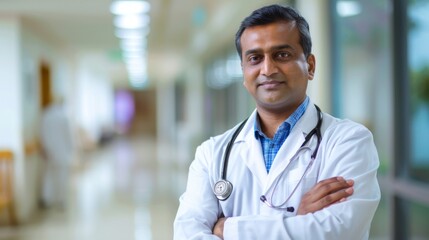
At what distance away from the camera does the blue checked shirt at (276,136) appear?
1248mm

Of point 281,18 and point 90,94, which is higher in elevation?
point 281,18

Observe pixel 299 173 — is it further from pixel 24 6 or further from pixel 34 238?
pixel 24 6

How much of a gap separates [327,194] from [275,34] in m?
0.41

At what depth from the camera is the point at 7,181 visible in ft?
18.3

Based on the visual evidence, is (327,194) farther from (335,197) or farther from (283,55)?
(283,55)

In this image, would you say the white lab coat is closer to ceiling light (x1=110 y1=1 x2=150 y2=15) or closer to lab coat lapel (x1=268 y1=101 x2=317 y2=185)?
lab coat lapel (x1=268 y1=101 x2=317 y2=185)

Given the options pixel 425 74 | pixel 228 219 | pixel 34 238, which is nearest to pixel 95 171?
pixel 34 238

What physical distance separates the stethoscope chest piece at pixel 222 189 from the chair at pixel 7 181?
4.91m

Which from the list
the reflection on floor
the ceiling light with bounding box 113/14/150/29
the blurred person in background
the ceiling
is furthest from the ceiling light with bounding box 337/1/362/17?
the blurred person in background

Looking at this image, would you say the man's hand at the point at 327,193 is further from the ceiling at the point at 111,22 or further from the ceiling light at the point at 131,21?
the ceiling light at the point at 131,21

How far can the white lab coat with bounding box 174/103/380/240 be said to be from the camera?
3.69ft

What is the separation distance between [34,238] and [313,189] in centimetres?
457

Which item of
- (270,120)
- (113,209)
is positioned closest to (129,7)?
(113,209)

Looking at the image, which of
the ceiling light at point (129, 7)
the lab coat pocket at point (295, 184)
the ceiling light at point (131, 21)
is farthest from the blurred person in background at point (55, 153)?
the lab coat pocket at point (295, 184)
